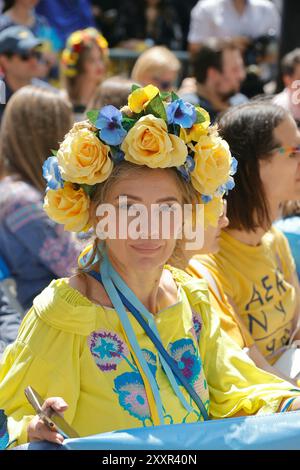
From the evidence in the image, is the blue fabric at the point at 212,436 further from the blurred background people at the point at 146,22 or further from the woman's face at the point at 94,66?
the blurred background people at the point at 146,22

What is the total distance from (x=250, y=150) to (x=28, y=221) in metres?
1.06

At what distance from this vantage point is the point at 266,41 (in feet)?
25.6

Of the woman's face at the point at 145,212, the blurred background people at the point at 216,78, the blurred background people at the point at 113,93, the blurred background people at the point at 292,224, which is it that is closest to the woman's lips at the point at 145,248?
the woman's face at the point at 145,212

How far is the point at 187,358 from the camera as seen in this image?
2.31 metres

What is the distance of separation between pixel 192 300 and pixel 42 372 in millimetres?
539

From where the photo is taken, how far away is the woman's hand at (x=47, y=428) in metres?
1.90

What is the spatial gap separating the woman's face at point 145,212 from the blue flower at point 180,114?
14cm

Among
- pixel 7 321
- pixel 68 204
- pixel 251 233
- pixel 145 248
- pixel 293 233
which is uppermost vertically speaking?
pixel 68 204

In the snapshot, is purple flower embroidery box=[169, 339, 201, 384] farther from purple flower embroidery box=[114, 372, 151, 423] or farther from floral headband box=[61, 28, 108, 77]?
floral headband box=[61, 28, 108, 77]

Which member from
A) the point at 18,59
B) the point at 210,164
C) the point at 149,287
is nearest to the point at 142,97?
the point at 210,164

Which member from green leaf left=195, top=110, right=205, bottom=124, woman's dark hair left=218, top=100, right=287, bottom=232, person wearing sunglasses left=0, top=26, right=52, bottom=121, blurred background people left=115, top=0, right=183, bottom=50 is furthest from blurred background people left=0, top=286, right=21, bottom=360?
blurred background people left=115, top=0, right=183, bottom=50

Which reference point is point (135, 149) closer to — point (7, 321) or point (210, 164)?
point (210, 164)
